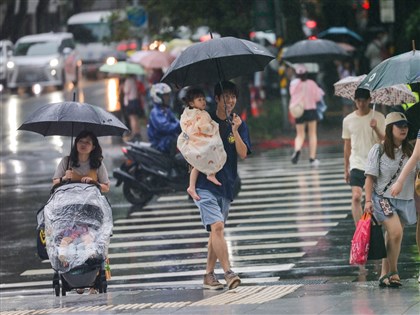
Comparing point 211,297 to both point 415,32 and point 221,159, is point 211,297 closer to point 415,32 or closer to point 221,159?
point 221,159

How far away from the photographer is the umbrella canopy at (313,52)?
2506cm

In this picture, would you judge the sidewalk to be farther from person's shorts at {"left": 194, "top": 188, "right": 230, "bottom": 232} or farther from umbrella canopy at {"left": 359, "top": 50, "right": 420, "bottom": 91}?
umbrella canopy at {"left": 359, "top": 50, "right": 420, "bottom": 91}

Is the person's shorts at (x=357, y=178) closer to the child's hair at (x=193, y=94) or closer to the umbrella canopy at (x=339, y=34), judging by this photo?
the child's hair at (x=193, y=94)

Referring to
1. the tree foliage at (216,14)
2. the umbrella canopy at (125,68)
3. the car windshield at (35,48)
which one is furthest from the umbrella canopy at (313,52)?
the car windshield at (35,48)

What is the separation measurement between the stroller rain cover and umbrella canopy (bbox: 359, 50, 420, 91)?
2698mm

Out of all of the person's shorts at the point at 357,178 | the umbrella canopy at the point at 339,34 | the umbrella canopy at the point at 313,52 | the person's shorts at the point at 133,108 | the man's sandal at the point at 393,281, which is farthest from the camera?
the umbrella canopy at the point at 339,34

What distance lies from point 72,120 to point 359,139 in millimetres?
3563

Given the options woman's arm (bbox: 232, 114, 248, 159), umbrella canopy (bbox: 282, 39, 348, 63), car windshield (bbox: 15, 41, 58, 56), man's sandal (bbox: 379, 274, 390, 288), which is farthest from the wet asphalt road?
car windshield (bbox: 15, 41, 58, 56)

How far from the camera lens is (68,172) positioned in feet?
38.0

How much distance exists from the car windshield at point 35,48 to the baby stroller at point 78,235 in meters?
39.6

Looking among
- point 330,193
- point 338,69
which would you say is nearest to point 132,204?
point 330,193

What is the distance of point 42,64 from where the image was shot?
49.3 m

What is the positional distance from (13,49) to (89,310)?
4241cm

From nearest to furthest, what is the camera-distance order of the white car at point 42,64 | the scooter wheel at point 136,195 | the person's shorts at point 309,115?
the scooter wheel at point 136,195
the person's shorts at point 309,115
the white car at point 42,64
